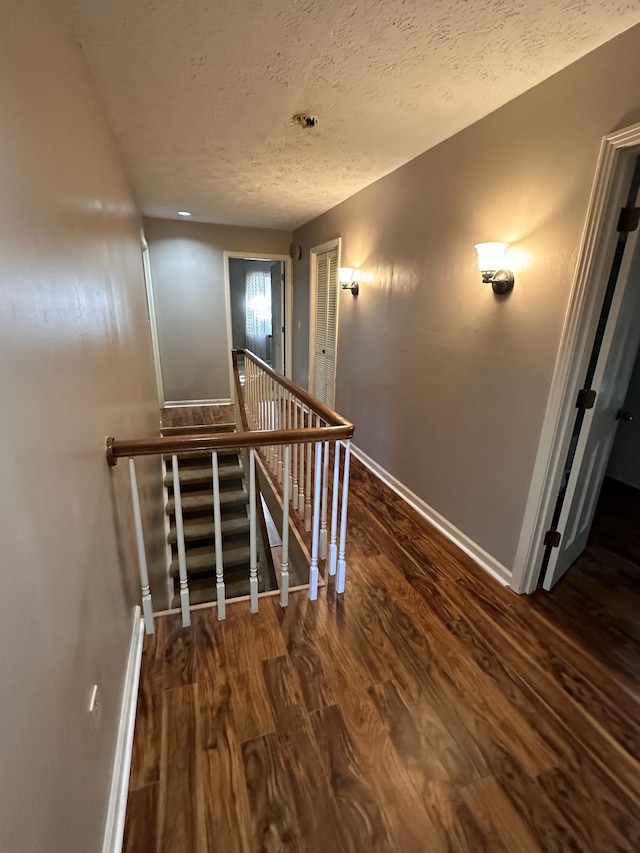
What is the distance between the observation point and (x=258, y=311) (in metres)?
8.07

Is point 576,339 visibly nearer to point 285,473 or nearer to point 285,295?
point 285,473

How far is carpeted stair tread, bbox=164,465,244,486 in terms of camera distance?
14.0ft

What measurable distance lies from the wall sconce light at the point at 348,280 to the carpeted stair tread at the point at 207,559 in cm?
302

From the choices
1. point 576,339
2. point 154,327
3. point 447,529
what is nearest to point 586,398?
point 576,339

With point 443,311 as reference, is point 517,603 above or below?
below

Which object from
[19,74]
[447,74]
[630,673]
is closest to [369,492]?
[630,673]

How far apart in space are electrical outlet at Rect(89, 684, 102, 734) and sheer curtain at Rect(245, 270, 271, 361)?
7.41 meters

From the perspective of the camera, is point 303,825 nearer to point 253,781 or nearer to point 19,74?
point 253,781

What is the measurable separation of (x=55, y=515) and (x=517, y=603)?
6.88ft

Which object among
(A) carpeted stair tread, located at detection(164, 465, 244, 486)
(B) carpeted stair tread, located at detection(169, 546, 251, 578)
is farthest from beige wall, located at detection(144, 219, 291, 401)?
(B) carpeted stair tread, located at detection(169, 546, 251, 578)

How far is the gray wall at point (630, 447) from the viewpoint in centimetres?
329

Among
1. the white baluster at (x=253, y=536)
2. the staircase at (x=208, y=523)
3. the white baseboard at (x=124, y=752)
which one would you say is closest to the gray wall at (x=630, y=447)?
the white baluster at (x=253, y=536)

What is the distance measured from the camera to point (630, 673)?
1.62 m

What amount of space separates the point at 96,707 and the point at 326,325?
3924 millimetres
